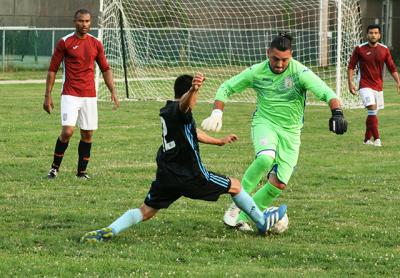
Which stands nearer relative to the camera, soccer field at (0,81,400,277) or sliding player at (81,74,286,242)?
soccer field at (0,81,400,277)

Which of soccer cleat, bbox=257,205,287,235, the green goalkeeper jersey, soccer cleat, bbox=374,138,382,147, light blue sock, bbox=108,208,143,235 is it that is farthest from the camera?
soccer cleat, bbox=374,138,382,147

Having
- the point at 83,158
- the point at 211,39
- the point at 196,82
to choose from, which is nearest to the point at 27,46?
the point at 211,39

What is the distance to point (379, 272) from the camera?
294 inches

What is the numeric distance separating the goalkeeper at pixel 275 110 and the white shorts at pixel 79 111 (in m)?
3.49

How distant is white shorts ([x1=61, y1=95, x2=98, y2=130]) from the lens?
1234 centimetres

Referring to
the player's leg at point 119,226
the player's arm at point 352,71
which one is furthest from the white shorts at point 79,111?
the player's arm at point 352,71

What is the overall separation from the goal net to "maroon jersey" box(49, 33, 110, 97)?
1108 cm

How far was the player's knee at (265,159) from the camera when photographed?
900cm

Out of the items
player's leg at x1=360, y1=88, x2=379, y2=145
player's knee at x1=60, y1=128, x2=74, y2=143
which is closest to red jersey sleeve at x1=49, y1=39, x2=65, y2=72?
player's knee at x1=60, y1=128, x2=74, y2=143

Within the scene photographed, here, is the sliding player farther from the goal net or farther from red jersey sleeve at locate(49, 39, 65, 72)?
the goal net

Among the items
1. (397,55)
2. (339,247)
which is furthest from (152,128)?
(397,55)

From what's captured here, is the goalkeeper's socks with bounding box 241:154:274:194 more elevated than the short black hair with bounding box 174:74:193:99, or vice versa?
the short black hair with bounding box 174:74:193:99

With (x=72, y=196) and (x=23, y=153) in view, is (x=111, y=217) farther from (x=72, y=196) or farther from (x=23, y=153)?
(x=23, y=153)

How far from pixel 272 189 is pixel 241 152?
6.25 metres
